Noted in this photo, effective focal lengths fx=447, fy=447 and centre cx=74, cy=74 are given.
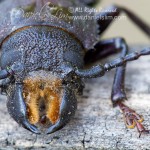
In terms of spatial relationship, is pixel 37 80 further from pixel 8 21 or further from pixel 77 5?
pixel 77 5

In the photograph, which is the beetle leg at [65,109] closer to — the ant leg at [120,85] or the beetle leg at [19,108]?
the beetle leg at [19,108]

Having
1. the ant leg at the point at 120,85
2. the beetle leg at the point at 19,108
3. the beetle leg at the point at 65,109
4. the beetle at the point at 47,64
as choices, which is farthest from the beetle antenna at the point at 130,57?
the beetle leg at the point at 19,108

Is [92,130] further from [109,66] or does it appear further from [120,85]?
[120,85]

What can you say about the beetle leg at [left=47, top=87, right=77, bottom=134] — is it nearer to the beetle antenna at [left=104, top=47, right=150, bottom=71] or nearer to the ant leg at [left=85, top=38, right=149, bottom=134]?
the beetle antenna at [left=104, top=47, right=150, bottom=71]

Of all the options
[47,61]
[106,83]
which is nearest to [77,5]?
[106,83]

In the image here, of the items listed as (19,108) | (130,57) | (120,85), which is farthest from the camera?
(120,85)

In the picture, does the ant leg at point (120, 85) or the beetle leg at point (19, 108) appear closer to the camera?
the beetle leg at point (19, 108)

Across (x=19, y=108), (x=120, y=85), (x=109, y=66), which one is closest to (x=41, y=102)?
(x=19, y=108)
